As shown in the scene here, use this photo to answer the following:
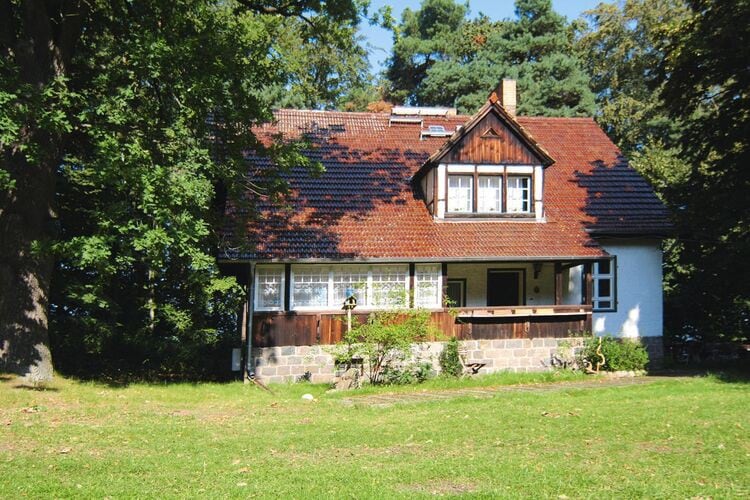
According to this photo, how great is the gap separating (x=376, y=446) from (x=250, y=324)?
28.1 ft

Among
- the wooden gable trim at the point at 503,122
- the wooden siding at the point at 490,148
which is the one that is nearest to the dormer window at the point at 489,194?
the wooden siding at the point at 490,148

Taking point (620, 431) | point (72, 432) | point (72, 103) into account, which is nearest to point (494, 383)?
point (620, 431)

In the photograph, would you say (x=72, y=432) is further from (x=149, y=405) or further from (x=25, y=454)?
(x=149, y=405)

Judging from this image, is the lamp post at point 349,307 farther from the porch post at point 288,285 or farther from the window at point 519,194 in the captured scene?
the window at point 519,194

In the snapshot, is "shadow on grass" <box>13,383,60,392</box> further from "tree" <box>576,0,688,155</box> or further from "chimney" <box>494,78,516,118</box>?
"tree" <box>576,0,688,155</box>

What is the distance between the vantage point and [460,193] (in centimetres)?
2045

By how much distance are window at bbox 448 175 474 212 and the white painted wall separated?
4200 millimetres

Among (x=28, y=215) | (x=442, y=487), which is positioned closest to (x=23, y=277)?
(x=28, y=215)

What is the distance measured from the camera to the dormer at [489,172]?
20.0 m

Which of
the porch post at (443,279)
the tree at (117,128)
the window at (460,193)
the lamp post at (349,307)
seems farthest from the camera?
the window at (460,193)

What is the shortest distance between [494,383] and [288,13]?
10.5 m

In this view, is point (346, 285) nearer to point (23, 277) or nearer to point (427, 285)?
point (427, 285)

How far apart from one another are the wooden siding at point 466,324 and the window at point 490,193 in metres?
3.46

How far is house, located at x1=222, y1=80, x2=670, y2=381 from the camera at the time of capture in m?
17.9
